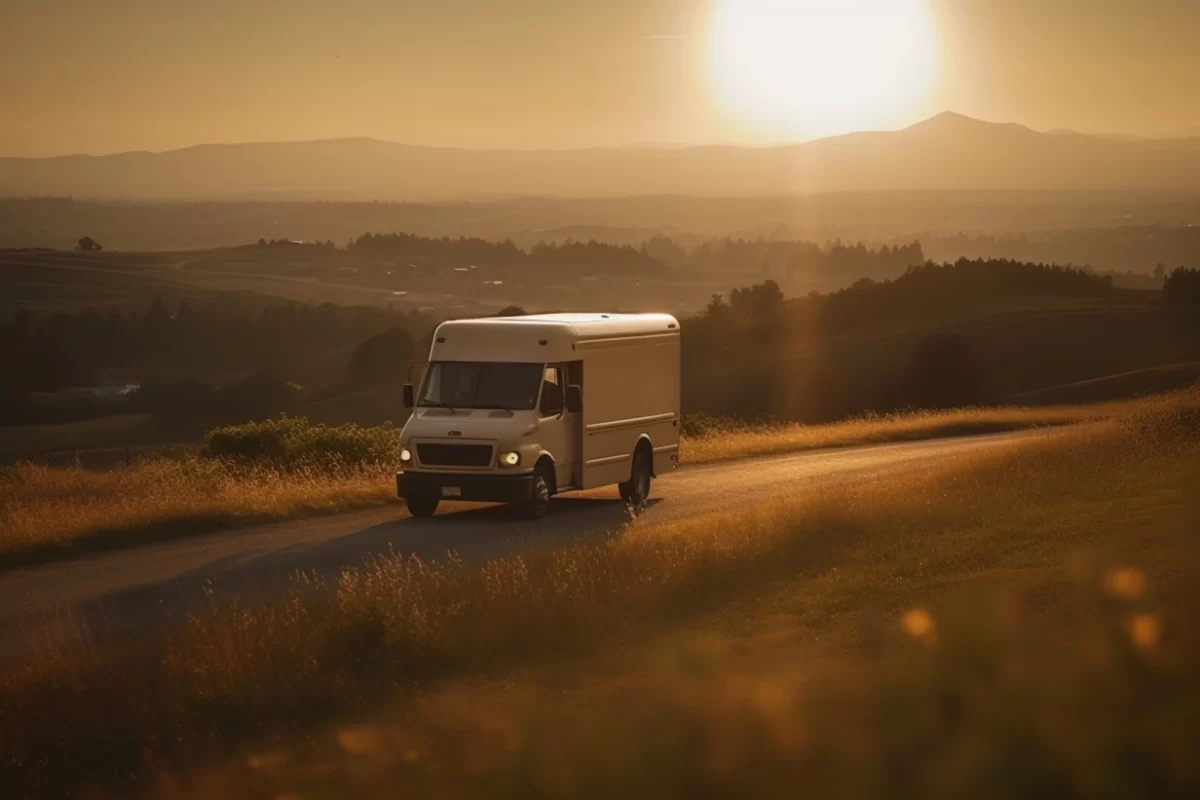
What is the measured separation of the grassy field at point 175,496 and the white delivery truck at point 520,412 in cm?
238

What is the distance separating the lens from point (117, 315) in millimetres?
164750

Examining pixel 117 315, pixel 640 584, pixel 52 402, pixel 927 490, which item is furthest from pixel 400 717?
pixel 117 315

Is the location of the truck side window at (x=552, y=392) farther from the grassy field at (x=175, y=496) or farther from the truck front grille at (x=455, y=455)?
the grassy field at (x=175, y=496)

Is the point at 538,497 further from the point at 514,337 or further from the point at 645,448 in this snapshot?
the point at 645,448

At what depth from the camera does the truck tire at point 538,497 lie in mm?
22875

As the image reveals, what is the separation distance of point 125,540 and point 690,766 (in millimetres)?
19606

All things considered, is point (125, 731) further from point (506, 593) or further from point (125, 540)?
point (125, 540)

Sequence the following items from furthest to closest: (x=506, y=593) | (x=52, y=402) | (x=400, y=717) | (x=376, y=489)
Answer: (x=52, y=402), (x=376, y=489), (x=506, y=593), (x=400, y=717)

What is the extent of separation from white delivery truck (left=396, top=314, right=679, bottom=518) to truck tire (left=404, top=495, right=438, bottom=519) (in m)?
0.02

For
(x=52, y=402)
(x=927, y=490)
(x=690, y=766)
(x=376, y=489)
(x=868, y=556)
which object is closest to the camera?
(x=690, y=766)

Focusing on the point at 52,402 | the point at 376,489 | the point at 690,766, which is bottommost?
the point at 52,402

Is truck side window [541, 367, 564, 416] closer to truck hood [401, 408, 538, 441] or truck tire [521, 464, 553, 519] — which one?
truck hood [401, 408, 538, 441]

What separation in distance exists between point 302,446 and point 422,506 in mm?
8972

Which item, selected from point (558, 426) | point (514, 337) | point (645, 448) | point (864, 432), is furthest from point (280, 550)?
point (864, 432)
